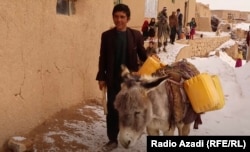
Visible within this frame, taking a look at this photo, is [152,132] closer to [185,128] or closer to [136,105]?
[185,128]

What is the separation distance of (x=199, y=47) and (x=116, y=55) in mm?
20692

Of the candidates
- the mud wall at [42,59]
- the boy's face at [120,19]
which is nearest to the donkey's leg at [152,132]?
the boy's face at [120,19]

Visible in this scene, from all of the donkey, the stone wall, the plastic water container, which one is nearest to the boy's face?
the plastic water container

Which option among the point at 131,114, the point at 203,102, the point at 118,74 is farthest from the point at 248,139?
the point at 118,74

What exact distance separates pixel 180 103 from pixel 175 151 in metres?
0.63

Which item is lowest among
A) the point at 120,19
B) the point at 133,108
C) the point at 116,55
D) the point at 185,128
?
the point at 185,128

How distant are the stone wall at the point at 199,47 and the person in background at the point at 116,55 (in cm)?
1168

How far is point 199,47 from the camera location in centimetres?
2458

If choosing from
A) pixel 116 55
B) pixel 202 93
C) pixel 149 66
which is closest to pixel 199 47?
pixel 116 55

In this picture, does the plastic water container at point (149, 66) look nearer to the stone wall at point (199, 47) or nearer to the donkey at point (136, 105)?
the donkey at point (136, 105)

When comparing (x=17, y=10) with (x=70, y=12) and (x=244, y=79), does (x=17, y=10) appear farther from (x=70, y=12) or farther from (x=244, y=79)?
(x=244, y=79)

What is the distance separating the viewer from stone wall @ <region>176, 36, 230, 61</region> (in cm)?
1969

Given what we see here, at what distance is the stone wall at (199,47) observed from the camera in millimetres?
19694

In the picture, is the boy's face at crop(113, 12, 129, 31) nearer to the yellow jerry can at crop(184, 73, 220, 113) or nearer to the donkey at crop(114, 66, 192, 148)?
the donkey at crop(114, 66, 192, 148)
